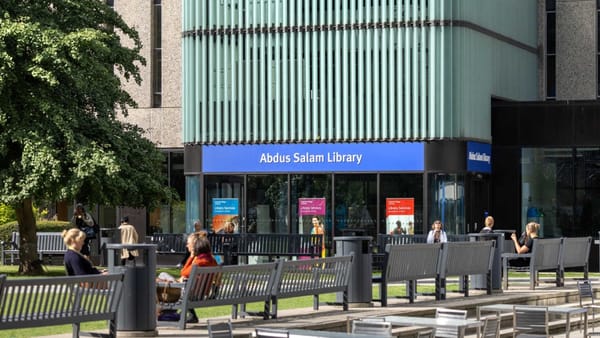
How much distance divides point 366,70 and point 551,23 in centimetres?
773

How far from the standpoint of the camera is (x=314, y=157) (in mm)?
41875

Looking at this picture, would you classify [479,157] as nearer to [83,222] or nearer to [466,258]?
[83,222]

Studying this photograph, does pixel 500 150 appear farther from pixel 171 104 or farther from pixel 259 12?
pixel 171 104

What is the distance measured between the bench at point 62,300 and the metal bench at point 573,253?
14954mm

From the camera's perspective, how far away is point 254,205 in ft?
140

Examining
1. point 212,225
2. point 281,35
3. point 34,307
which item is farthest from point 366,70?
point 34,307

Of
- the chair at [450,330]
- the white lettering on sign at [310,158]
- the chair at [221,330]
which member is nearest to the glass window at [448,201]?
the white lettering on sign at [310,158]

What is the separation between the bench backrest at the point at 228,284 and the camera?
19.1m

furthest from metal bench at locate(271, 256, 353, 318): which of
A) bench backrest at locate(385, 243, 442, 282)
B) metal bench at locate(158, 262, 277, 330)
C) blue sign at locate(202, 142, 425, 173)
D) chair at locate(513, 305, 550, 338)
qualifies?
blue sign at locate(202, 142, 425, 173)

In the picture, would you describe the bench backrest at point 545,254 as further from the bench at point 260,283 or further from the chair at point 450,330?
the chair at point 450,330

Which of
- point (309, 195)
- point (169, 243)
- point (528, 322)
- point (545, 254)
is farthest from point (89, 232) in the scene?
point (528, 322)

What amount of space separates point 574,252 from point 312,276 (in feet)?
38.7

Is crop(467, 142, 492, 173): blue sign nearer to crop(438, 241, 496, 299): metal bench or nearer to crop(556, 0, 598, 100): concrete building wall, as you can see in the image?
crop(556, 0, 598, 100): concrete building wall

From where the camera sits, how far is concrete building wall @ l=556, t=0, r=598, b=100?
148ft
